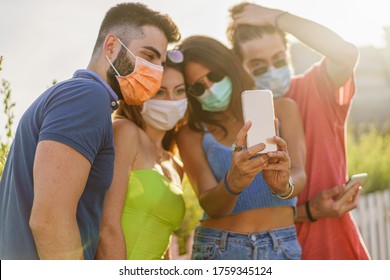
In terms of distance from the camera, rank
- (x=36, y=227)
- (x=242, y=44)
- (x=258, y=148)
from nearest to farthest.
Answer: (x=36, y=227)
(x=258, y=148)
(x=242, y=44)

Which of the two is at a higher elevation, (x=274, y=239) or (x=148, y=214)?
(x=148, y=214)

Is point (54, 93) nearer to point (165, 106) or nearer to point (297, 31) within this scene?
point (165, 106)

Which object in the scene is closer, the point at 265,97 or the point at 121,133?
the point at 265,97

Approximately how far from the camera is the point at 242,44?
3.85 m

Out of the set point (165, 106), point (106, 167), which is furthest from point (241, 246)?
point (106, 167)

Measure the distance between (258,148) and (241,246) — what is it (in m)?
0.80

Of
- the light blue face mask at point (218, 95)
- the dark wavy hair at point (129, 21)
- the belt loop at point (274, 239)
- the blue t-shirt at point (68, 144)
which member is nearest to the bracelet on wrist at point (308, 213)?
the belt loop at point (274, 239)

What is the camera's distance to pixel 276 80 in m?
3.75

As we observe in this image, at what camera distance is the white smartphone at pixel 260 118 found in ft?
8.87

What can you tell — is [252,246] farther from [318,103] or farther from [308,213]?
[318,103]

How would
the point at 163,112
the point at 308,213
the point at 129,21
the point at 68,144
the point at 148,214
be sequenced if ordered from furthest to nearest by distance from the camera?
the point at 308,213 < the point at 163,112 < the point at 148,214 < the point at 129,21 < the point at 68,144

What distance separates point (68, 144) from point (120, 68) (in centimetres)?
73

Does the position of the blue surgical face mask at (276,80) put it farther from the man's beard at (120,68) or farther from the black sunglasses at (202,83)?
the man's beard at (120,68)

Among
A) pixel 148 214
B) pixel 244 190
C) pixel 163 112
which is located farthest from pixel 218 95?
pixel 148 214
